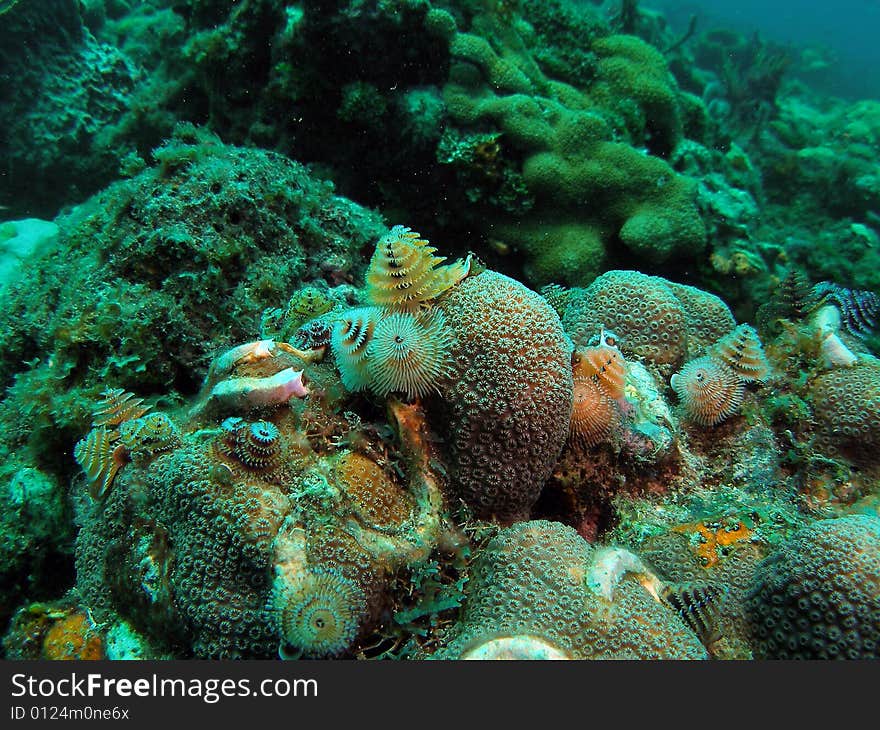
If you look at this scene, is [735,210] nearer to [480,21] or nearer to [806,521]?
[480,21]

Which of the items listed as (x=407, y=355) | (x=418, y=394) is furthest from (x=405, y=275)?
(x=418, y=394)

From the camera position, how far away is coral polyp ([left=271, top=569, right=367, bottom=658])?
2.05 metres

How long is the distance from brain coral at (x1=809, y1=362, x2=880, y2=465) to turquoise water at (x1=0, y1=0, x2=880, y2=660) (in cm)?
2

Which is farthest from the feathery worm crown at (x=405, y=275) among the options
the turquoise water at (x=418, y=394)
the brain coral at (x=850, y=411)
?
the brain coral at (x=850, y=411)

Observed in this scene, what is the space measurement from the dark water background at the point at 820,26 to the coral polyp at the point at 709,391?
2644 centimetres

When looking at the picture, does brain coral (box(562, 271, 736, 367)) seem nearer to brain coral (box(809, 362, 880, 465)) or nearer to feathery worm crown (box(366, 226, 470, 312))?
brain coral (box(809, 362, 880, 465))

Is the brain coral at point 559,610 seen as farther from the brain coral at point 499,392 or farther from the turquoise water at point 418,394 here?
the brain coral at point 499,392

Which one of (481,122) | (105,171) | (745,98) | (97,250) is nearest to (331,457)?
(97,250)

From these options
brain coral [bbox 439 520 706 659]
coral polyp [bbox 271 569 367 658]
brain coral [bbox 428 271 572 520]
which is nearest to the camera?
Answer: coral polyp [bbox 271 569 367 658]

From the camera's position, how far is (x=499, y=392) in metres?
2.62

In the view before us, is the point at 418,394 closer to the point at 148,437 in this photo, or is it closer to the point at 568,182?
the point at 148,437

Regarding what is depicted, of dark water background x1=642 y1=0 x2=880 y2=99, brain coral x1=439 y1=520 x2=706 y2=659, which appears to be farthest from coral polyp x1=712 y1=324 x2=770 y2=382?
dark water background x1=642 y1=0 x2=880 y2=99

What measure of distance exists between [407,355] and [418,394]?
9.9 inches

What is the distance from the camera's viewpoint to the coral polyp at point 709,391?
11.3 feet
